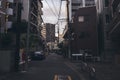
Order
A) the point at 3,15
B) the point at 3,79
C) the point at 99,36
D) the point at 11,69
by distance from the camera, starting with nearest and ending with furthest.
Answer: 1. the point at 3,79
2. the point at 11,69
3. the point at 3,15
4. the point at 99,36

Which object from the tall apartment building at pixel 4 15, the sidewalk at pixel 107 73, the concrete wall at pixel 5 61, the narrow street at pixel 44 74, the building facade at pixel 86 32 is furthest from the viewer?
the building facade at pixel 86 32

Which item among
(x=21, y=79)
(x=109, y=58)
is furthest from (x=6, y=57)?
(x=109, y=58)

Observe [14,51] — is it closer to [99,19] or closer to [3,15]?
[3,15]

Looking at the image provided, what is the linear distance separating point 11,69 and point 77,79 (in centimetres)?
696

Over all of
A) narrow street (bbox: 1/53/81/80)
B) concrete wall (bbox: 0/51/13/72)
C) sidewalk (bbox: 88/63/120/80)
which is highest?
concrete wall (bbox: 0/51/13/72)

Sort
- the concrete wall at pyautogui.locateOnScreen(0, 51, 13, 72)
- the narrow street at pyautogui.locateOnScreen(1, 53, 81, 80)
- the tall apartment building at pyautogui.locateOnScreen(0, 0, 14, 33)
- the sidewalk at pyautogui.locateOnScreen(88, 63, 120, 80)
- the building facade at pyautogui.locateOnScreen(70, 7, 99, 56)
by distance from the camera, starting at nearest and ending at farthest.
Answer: the narrow street at pyautogui.locateOnScreen(1, 53, 81, 80) < the sidewalk at pyautogui.locateOnScreen(88, 63, 120, 80) < the concrete wall at pyautogui.locateOnScreen(0, 51, 13, 72) < the tall apartment building at pyautogui.locateOnScreen(0, 0, 14, 33) < the building facade at pyautogui.locateOnScreen(70, 7, 99, 56)

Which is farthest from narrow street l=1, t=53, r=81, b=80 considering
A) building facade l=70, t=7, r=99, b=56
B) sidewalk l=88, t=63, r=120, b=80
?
building facade l=70, t=7, r=99, b=56

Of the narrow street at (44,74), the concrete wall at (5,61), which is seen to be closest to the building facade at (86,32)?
the narrow street at (44,74)

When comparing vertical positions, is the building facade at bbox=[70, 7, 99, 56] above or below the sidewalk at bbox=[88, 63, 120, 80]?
above

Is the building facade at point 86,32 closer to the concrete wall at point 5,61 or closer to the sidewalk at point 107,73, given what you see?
the sidewalk at point 107,73

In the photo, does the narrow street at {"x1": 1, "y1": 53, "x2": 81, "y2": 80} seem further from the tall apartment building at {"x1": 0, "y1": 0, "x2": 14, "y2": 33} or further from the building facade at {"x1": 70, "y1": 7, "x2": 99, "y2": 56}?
the building facade at {"x1": 70, "y1": 7, "x2": 99, "y2": 56}

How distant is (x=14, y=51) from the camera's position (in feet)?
93.0

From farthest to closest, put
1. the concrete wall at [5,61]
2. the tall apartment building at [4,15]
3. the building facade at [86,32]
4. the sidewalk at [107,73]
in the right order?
the building facade at [86,32] < the tall apartment building at [4,15] < the concrete wall at [5,61] < the sidewalk at [107,73]

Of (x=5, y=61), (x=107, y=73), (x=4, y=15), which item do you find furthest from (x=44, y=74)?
(x=4, y=15)
